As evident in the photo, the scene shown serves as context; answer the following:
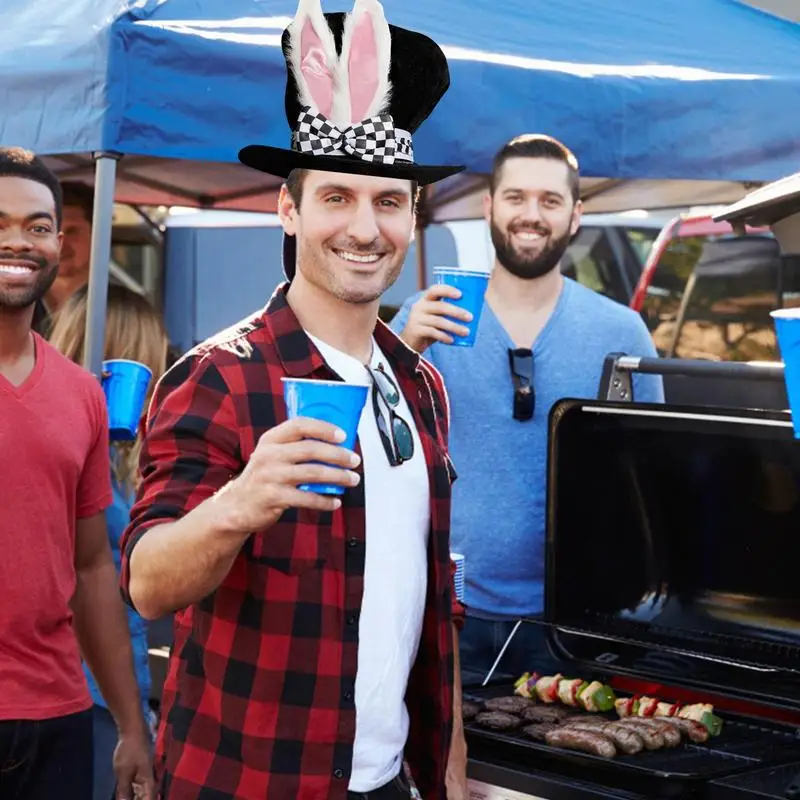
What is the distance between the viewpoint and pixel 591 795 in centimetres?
298

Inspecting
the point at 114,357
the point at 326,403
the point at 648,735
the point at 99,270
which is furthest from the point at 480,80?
the point at 326,403

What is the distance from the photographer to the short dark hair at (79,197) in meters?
5.91

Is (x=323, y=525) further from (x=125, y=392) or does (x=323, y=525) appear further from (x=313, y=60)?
(x=125, y=392)

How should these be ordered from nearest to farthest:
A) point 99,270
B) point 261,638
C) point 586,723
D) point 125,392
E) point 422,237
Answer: point 261,638
point 586,723
point 125,392
point 99,270
point 422,237

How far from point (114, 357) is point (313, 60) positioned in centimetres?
289

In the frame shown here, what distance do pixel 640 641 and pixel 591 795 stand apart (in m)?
0.65

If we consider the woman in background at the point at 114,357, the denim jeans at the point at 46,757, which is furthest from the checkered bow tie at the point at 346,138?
the woman in background at the point at 114,357

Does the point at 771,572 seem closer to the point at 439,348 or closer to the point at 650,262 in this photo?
the point at 439,348

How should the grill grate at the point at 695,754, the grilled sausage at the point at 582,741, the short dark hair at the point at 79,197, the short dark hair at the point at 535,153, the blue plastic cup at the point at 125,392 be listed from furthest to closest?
1. the short dark hair at the point at 79,197
2. the short dark hair at the point at 535,153
3. the blue plastic cup at the point at 125,392
4. the grilled sausage at the point at 582,741
5. the grill grate at the point at 695,754

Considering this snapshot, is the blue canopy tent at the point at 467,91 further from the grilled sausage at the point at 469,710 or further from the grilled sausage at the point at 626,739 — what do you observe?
the grilled sausage at the point at 626,739

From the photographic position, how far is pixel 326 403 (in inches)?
79.7

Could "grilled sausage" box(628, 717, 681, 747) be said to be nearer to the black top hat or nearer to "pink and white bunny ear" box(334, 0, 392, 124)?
the black top hat

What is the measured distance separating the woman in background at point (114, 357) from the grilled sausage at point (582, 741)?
1.80 metres

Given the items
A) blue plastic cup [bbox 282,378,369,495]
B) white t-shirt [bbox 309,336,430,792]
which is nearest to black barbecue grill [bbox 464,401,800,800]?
white t-shirt [bbox 309,336,430,792]
